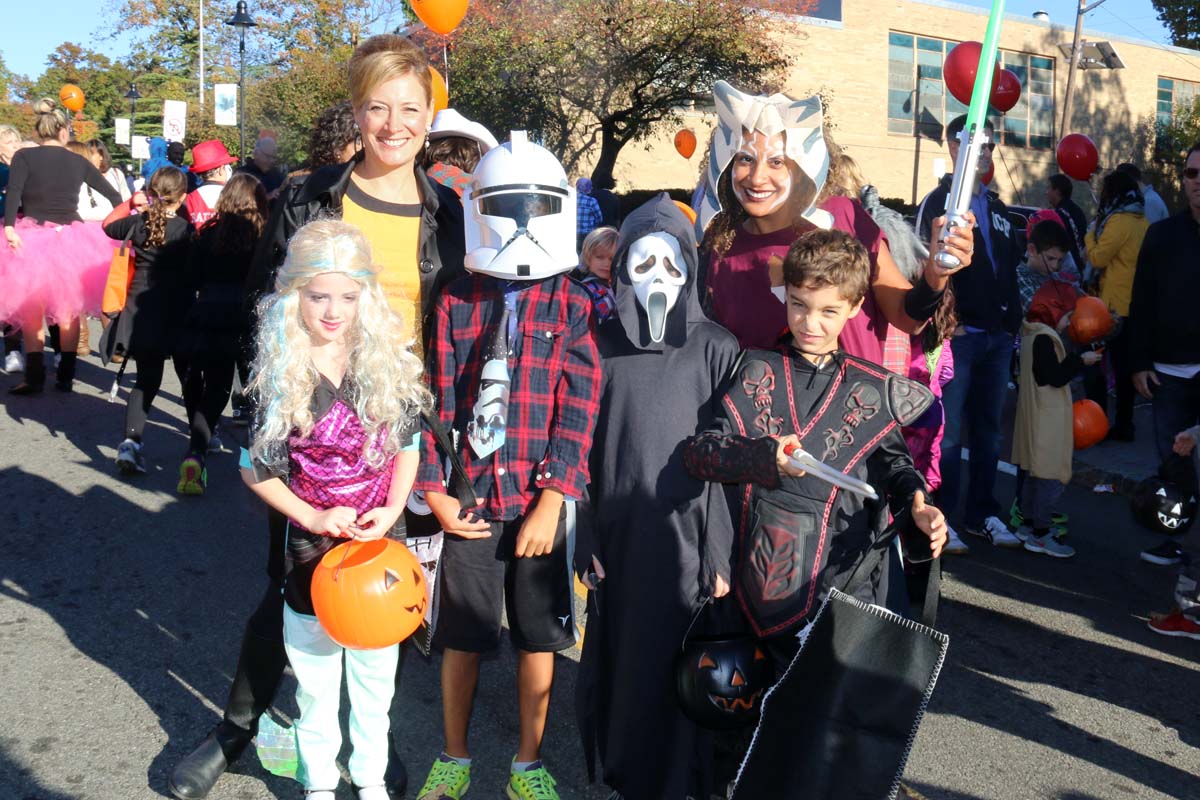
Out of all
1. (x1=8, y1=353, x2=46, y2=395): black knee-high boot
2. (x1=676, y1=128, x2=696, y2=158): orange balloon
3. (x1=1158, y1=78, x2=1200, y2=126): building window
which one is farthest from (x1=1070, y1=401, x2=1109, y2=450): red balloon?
(x1=1158, y1=78, x2=1200, y2=126): building window

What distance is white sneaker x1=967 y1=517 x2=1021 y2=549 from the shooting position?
6.32 m

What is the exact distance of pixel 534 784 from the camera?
3305 millimetres

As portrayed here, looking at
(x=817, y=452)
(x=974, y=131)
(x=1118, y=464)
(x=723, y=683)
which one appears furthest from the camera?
(x=1118, y=464)

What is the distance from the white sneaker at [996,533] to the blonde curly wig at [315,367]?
4.31 m

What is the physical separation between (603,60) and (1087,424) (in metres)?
20.7

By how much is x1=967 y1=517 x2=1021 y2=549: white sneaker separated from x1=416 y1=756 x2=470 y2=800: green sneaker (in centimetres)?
401

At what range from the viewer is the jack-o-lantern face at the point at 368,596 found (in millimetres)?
2848

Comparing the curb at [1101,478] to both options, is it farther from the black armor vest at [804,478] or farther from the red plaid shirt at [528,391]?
the red plaid shirt at [528,391]

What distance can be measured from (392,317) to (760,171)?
1.20 m

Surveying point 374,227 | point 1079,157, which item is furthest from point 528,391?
point 1079,157

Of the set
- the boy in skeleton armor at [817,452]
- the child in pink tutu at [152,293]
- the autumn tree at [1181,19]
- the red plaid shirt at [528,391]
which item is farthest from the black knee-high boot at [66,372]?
the autumn tree at [1181,19]

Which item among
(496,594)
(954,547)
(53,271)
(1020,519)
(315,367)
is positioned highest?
(53,271)

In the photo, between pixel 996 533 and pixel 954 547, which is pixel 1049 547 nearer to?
pixel 996 533

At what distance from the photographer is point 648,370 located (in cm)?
316
